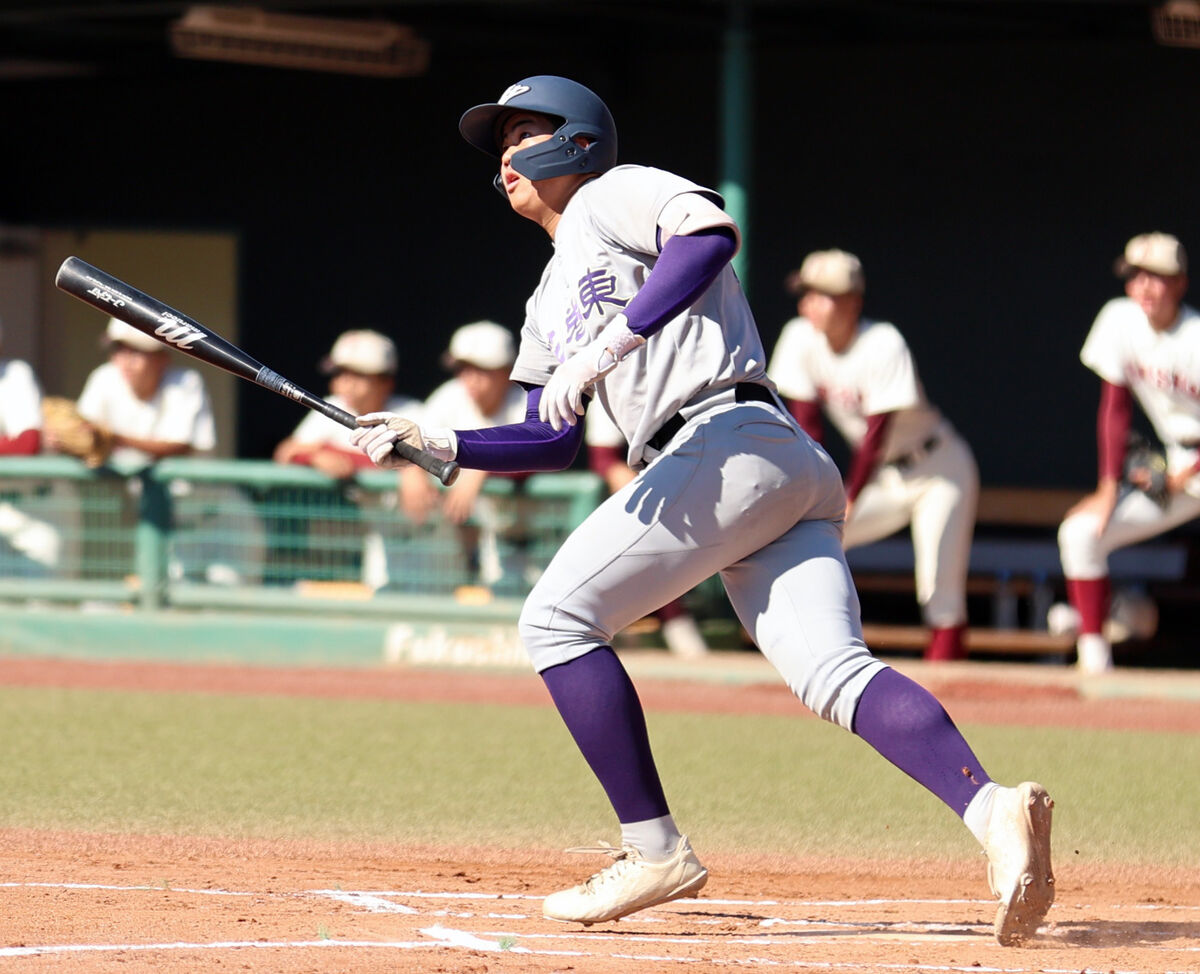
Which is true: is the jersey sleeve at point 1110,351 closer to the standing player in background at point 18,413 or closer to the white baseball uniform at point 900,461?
the white baseball uniform at point 900,461

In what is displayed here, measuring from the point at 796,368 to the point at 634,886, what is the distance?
4.51 metres

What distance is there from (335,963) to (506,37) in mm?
8161

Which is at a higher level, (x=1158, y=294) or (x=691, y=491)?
(x=1158, y=294)

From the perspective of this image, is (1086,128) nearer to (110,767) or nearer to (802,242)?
(802,242)

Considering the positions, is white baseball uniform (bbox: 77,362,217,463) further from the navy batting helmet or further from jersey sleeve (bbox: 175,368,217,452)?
the navy batting helmet

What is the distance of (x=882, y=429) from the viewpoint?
7668 millimetres

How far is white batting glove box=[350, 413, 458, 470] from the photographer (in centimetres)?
343

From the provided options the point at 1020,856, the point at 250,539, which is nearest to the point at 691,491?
the point at 1020,856

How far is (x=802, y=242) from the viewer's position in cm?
1085

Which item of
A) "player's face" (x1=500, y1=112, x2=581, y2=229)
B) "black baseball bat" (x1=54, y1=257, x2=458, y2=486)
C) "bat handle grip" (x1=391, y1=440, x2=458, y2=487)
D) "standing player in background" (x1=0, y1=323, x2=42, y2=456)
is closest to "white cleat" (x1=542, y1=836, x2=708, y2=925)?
"bat handle grip" (x1=391, y1=440, x2=458, y2=487)

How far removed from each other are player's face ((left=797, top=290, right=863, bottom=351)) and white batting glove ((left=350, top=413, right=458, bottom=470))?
4.37 meters

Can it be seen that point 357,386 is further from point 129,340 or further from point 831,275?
point 831,275

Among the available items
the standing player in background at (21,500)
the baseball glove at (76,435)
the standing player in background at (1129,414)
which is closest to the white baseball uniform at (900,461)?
the standing player in background at (1129,414)

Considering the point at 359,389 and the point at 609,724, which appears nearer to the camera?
the point at 609,724
